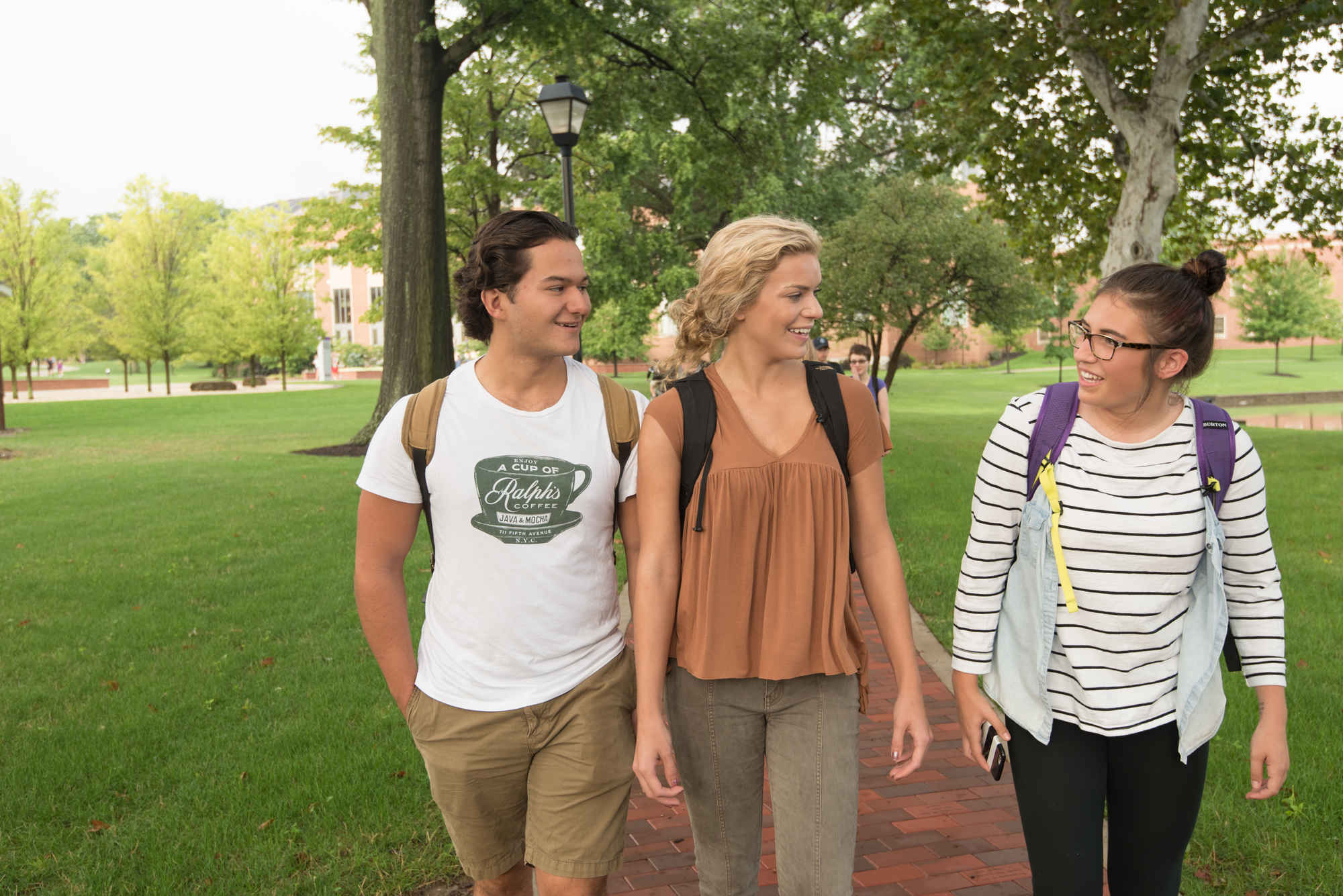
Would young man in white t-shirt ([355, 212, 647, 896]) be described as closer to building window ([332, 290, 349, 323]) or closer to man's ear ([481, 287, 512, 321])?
man's ear ([481, 287, 512, 321])

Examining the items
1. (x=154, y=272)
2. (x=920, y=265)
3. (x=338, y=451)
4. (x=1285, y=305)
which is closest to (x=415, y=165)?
(x=338, y=451)

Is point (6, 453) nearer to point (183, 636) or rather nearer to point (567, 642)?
point (183, 636)

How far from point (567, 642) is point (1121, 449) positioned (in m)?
1.34

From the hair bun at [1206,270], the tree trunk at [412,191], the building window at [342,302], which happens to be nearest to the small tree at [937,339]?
the building window at [342,302]

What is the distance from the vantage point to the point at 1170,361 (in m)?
2.36

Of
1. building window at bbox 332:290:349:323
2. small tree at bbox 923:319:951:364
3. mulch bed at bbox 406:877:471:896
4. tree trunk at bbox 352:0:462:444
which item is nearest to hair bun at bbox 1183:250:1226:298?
mulch bed at bbox 406:877:471:896

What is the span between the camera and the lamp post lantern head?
39.1 feet

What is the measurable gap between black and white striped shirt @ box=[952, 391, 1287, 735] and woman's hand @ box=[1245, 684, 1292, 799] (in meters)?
0.04

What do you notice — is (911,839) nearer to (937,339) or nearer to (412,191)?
(412,191)

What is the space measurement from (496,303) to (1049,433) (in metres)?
1.33

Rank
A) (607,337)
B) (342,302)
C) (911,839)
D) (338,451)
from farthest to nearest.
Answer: (342,302) < (607,337) < (338,451) < (911,839)

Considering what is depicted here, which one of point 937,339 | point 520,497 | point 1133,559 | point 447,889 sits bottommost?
point 447,889

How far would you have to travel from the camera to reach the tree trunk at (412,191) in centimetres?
1508

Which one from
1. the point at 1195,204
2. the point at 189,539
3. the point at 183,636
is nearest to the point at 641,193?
the point at 1195,204
